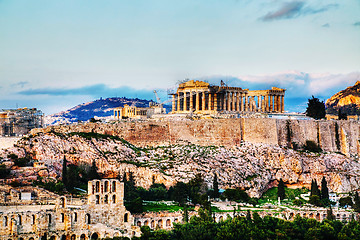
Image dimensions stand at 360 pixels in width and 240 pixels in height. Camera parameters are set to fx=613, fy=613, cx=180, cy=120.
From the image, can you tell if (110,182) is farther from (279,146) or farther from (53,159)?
(279,146)

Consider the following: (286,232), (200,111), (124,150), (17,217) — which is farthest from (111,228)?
(200,111)

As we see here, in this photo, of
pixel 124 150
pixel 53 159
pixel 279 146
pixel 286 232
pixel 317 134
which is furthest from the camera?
pixel 317 134

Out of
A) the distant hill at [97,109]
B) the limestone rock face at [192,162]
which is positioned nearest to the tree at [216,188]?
the limestone rock face at [192,162]

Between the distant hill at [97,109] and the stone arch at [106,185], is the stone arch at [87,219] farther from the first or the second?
the distant hill at [97,109]

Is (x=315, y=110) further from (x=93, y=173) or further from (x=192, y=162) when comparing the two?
Result: (x=93, y=173)

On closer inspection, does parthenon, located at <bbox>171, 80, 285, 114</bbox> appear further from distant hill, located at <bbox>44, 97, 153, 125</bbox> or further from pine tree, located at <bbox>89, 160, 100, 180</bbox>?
distant hill, located at <bbox>44, 97, 153, 125</bbox>

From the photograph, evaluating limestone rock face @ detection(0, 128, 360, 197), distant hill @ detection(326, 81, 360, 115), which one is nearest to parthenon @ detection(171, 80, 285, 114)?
limestone rock face @ detection(0, 128, 360, 197)
